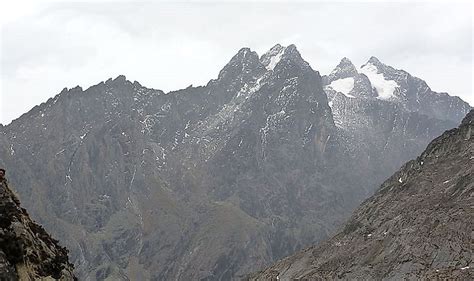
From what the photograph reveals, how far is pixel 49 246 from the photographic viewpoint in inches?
2697

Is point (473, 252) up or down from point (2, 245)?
down

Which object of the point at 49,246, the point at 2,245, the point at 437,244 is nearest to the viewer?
the point at 2,245

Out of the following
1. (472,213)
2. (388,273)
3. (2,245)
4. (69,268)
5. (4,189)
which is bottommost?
(388,273)

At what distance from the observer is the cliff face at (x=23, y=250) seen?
179 ft

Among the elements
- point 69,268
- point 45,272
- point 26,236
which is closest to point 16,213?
point 26,236

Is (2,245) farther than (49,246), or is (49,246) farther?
(49,246)

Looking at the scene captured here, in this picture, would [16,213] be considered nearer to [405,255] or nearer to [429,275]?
[429,275]

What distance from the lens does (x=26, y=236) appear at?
59.2m

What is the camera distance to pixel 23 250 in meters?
57.2

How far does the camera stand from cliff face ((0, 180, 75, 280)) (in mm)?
54688

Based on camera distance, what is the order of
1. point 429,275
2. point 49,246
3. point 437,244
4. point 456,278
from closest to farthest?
point 49,246
point 456,278
point 429,275
point 437,244

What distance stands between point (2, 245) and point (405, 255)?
162964mm

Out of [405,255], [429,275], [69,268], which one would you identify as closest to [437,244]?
[405,255]

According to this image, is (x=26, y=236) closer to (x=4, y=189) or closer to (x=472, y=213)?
(x=4, y=189)
